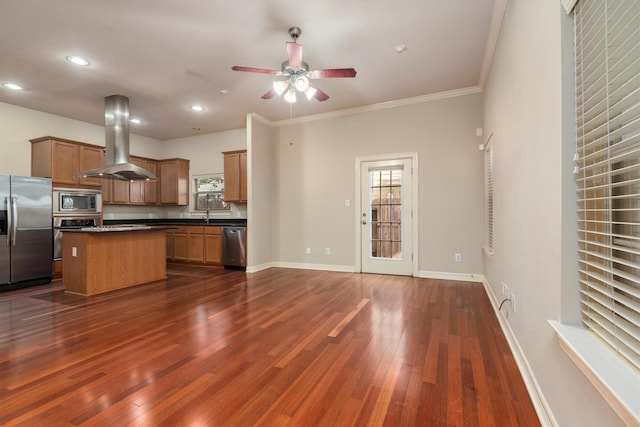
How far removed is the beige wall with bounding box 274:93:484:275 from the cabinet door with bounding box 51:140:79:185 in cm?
365

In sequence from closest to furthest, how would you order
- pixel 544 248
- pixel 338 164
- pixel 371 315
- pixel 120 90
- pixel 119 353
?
1. pixel 544 248
2. pixel 119 353
3. pixel 371 315
4. pixel 120 90
5. pixel 338 164

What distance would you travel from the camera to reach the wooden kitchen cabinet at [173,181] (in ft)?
22.3

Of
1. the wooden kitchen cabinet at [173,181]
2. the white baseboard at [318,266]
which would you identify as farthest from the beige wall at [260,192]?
the wooden kitchen cabinet at [173,181]

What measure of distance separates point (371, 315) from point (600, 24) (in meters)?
2.70

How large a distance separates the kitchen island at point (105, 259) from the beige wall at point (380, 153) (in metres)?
2.38

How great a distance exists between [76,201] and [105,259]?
6.51 feet

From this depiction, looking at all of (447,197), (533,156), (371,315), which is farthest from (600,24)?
(447,197)

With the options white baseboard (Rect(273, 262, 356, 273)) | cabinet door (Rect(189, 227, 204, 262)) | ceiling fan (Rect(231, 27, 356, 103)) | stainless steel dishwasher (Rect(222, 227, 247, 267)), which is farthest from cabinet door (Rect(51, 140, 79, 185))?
ceiling fan (Rect(231, 27, 356, 103))

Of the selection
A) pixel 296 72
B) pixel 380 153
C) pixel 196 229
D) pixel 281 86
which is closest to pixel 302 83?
pixel 296 72

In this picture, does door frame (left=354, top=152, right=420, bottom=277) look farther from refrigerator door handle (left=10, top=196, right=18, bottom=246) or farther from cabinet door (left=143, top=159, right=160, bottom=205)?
refrigerator door handle (left=10, top=196, right=18, bottom=246)

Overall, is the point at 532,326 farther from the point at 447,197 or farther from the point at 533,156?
the point at 447,197

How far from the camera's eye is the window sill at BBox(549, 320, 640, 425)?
82cm

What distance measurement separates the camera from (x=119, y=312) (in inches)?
126

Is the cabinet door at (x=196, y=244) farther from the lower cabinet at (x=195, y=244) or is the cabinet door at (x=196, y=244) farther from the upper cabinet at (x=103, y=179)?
the upper cabinet at (x=103, y=179)
